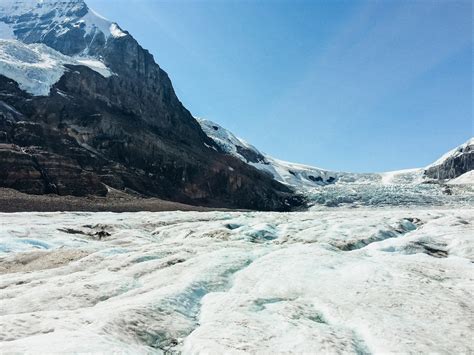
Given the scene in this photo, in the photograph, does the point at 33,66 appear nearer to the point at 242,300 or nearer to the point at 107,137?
the point at 107,137

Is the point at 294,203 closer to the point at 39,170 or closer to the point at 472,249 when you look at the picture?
the point at 39,170

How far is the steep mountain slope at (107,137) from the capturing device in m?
100

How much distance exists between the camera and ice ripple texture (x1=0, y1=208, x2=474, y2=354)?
13266mm

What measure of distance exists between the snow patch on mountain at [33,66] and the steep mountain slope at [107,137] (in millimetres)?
309

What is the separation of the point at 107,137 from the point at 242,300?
118m

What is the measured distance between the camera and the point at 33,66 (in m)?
136

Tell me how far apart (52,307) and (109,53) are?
576 feet

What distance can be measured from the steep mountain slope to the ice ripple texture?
227 feet

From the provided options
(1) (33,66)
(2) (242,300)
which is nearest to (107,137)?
(1) (33,66)

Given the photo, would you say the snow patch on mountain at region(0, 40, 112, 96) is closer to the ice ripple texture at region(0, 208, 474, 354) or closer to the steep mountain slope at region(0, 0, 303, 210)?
the steep mountain slope at region(0, 0, 303, 210)

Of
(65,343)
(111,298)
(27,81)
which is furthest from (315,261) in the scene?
(27,81)

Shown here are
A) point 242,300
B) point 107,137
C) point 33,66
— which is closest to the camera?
point 242,300

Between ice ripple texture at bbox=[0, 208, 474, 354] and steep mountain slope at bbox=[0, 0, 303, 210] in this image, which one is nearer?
ice ripple texture at bbox=[0, 208, 474, 354]

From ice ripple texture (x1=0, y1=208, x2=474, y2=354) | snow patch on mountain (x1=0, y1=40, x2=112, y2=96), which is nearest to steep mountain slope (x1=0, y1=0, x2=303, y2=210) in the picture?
snow patch on mountain (x1=0, y1=40, x2=112, y2=96)
